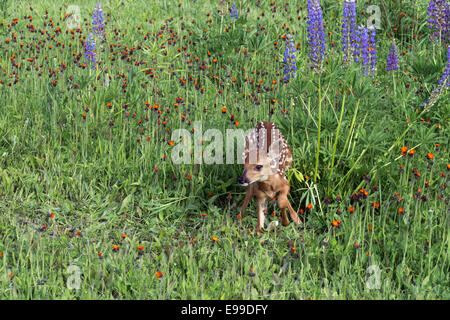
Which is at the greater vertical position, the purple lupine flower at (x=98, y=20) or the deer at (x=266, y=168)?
the purple lupine flower at (x=98, y=20)

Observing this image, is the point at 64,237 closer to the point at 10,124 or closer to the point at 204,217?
the point at 204,217

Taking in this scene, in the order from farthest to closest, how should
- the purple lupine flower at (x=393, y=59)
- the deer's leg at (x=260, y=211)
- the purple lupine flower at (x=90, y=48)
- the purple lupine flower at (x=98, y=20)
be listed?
the purple lupine flower at (x=98, y=20), the purple lupine flower at (x=90, y=48), the purple lupine flower at (x=393, y=59), the deer's leg at (x=260, y=211)

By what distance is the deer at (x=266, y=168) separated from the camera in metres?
3.91

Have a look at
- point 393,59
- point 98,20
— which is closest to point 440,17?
point 393,59

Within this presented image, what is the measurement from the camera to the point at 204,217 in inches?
173

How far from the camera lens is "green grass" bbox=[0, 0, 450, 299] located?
368 cm

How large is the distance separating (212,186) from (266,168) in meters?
0.86

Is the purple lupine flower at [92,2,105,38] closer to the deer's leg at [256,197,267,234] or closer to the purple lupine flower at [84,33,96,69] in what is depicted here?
the purple lupine flower at [84,33,96,69]

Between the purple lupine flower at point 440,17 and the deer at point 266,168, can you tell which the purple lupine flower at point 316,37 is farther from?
the purple lupine flower at point 440,17

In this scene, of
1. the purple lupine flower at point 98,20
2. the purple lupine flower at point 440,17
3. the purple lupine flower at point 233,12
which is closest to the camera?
the purple lupine flower at point 98,20

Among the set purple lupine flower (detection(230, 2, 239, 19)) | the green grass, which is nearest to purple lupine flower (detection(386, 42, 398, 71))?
the green grass

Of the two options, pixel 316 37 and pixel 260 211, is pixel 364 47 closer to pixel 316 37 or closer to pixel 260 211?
pixel 316 37

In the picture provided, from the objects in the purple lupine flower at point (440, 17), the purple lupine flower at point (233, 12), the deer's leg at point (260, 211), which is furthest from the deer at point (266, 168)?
the purple lupine flower at point (233, 12)

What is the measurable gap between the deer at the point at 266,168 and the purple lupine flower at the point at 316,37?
61cm
